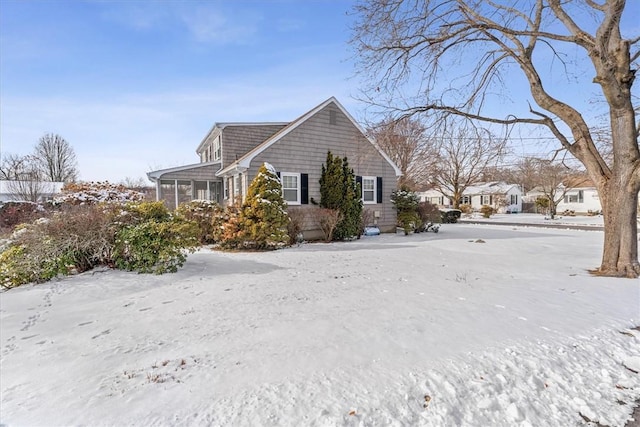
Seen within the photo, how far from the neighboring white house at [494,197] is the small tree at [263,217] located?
34.6m

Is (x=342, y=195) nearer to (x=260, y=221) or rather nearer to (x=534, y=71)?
(x=260, y=221)

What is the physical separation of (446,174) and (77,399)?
114 feet

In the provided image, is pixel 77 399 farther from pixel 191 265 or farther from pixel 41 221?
pixel 41 221

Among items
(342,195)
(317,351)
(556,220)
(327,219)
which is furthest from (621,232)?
(556,220)

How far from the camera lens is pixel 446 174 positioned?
33156mm

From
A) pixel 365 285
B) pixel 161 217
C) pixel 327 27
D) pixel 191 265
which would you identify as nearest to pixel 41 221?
pixel 161 217

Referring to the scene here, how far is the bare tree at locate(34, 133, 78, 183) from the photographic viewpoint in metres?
35.6

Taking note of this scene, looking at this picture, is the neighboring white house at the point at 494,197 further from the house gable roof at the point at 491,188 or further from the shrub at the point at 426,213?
the shrub at the point at 426,213

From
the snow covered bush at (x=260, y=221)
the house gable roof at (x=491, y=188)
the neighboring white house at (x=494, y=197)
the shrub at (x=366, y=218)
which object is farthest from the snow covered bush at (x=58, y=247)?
the house gable roof at (x=491, y=188)

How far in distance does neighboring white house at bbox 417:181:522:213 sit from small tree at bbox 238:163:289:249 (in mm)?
34564

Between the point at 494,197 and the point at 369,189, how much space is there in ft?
117

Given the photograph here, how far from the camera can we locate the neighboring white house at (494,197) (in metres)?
42.8

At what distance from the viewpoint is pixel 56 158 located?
120ft

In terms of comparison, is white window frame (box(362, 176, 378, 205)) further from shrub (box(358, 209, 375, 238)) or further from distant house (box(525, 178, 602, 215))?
distant house (box(525, 178, 602, 215))
